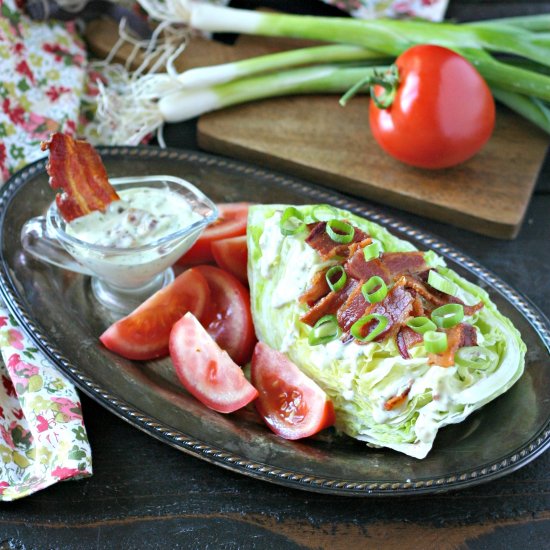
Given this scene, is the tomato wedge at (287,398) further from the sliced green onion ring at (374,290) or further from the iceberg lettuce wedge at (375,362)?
the sliced green onion ring at (374,290)

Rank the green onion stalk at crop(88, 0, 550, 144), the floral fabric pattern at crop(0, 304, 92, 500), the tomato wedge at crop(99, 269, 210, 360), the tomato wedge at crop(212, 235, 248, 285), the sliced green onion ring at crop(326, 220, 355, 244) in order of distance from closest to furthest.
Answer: the floral fabric pattern at crop(0, 304, 92, 500) < the sliced green onion ring at crop(326, 220, 355, 244) < the tomato wedge at crop(99, 269, 210, 360) < the tomato wedge at crop(212, 235, 248, 285) < the green onion stalk at crop(88, 0, 550, 144)

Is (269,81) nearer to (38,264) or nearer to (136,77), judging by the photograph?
(136,77)

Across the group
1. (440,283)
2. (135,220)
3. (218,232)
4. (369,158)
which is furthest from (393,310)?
(369,158)

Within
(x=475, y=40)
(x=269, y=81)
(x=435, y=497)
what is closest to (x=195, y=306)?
(x=435, y=497)

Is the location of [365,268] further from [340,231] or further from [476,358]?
[476,358]

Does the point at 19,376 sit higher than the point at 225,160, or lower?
lower

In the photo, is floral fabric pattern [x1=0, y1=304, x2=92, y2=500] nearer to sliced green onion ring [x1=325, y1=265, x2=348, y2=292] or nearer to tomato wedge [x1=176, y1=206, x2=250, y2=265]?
tomato wedge [x1=176, y1=206, x2=250, y2=265]

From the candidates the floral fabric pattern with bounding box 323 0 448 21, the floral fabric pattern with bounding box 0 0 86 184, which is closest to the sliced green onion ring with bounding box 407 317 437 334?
A: the floral fabric pattern with bounding box 0 0 86 184
